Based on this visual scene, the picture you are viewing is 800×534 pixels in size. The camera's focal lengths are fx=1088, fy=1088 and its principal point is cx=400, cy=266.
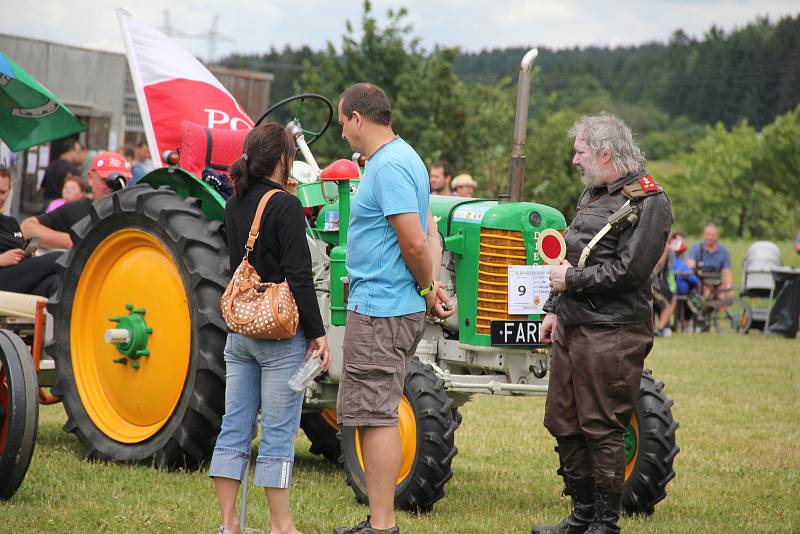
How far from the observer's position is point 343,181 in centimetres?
517

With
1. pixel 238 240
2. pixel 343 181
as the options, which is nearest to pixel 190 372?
pixel 343 181

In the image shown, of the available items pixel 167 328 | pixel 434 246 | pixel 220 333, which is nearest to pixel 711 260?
pixel 167 328

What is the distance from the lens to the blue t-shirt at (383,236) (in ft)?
12.9

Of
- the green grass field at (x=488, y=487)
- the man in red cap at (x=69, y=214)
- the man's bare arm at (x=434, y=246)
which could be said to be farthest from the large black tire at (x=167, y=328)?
the man's bare arm at (x=434, y=246)

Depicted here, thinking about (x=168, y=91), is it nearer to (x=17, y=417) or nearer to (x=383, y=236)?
(x=17, y=417)

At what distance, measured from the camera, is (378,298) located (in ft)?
13.1

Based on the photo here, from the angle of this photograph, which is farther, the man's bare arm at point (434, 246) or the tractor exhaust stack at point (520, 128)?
the tractor exhaust stack at point (520, 128)

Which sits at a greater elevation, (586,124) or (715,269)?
(586,124)

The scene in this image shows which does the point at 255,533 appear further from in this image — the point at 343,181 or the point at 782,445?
the point at 782,445

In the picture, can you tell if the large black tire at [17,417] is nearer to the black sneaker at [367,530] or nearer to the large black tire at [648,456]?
the black sneaker at [367,530]

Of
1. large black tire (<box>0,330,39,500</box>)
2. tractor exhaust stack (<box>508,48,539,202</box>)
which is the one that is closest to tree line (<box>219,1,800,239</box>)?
tractor exhaust stack (<box>508,48,539,202</box>)

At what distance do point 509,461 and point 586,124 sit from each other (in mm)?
2645

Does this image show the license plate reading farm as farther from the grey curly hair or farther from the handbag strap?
the handbag strap

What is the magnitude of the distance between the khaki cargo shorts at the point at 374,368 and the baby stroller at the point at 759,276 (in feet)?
42.7
